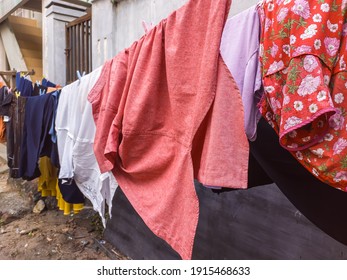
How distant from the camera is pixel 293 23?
2.21 ft

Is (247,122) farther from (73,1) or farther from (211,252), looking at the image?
(73,1)

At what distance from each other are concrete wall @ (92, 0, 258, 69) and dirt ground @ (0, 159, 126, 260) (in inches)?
98.9

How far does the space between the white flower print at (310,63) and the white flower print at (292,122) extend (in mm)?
127

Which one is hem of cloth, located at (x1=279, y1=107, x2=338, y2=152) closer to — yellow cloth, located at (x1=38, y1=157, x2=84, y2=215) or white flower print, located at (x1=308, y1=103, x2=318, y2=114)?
white flower print, located at (x1=308, y1=103, x2=318, y2=114)

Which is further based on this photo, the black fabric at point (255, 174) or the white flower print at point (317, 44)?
the black fabric at point (255, 174)

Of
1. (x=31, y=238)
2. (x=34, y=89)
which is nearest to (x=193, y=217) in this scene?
(x=34, y=89)

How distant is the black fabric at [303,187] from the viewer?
83 centimetres

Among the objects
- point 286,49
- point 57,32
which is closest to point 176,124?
point 286,49

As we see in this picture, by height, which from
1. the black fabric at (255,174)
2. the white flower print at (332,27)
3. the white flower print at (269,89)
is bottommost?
the black fabric at (255,174)

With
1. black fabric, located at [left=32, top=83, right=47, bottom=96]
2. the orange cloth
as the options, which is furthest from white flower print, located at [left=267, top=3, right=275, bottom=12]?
the orange cloth

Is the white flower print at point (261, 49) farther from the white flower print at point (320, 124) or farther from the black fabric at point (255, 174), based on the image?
the black fabric at point (255, 174)

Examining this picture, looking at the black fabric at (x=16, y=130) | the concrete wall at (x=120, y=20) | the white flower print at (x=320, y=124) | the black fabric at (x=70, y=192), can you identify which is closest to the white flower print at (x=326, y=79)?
the white flower print at (x=320, y=124)

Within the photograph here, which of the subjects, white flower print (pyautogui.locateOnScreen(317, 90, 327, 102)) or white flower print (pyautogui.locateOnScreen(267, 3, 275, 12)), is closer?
white flower print (pyautogui.locateOnScreen(317, 90, 327, 102))

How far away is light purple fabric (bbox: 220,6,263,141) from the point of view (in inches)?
31.3
